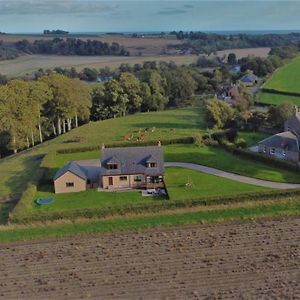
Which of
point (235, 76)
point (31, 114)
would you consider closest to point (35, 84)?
point (31, 114)

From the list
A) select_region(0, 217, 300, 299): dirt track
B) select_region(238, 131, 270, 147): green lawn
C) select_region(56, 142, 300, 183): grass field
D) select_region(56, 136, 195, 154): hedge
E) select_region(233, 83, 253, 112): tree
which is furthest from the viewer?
select_region(233, 83, 253, 112): tree

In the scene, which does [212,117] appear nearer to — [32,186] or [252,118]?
[252,118]

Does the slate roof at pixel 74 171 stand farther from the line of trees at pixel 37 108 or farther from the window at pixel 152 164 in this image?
the line of trees at pixel 37 108

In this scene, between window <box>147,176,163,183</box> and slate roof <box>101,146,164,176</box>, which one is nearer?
window <box>147,176,163,183</box>

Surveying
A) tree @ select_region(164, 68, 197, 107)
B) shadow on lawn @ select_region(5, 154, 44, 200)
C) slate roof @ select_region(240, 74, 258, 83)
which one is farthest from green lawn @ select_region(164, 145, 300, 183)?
slate roof @ select_region(240, 74, 258, 83)

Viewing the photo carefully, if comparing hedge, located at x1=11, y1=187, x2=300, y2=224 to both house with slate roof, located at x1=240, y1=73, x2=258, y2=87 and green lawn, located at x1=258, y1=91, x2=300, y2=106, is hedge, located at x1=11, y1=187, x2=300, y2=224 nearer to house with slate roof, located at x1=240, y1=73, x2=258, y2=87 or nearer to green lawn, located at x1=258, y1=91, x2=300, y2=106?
green lawn, located at x1=258, y1=91, x2=300, y2=106

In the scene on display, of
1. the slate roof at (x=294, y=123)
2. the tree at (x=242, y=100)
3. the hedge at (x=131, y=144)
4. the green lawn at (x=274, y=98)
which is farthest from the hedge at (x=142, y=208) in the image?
the green lawn at (x=274, y=98)

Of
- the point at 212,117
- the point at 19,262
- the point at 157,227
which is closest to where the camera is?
the point at 19,262
